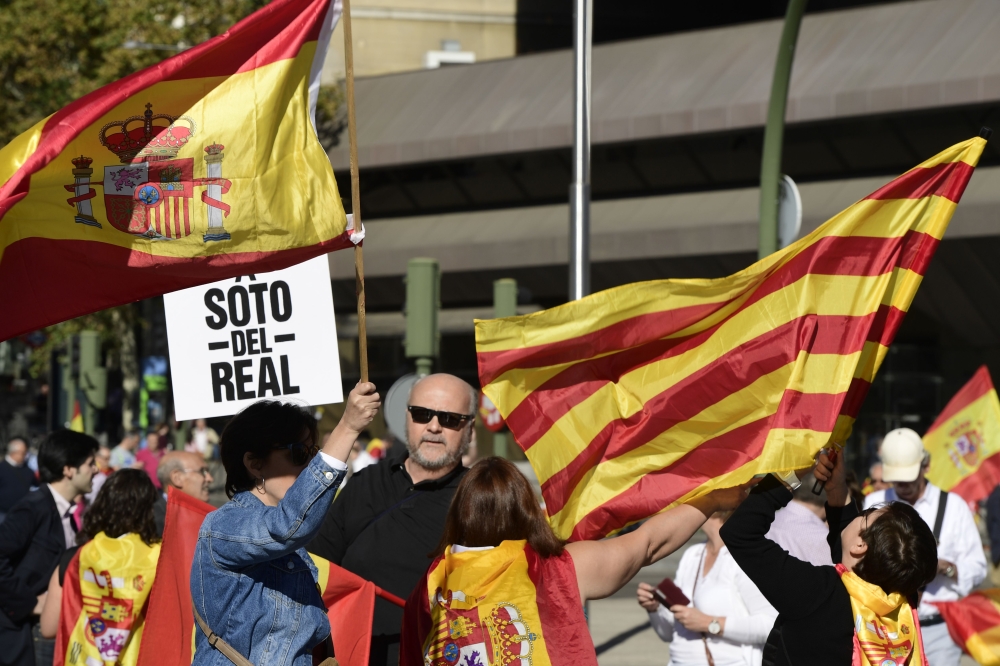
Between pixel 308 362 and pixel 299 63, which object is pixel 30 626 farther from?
pixel 299 63

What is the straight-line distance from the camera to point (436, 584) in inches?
160

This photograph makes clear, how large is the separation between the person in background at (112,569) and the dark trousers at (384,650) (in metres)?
1.43

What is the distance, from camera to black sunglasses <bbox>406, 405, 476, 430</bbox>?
16.9ft

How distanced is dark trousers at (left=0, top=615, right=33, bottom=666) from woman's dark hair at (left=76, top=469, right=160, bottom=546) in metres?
0.82

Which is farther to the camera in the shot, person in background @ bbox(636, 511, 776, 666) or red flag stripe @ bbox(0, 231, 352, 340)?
person in background @ bbox(636, 511, 776, 666)

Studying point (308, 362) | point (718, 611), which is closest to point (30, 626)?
point (308, 362)

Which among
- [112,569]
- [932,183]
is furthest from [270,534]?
[112,569]

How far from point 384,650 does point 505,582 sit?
1225 millimetres

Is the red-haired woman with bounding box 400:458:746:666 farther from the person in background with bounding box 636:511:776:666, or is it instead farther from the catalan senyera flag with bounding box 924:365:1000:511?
the catalan senyera flag with bounding box 924:365:1000:511

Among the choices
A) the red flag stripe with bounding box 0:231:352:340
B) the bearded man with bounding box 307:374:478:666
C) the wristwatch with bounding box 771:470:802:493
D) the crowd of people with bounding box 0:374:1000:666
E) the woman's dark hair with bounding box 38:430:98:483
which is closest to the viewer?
the crowd of people with bounding box 0:374:1000:666

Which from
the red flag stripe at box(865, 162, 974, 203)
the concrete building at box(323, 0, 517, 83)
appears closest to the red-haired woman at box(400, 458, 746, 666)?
the red flag stripe at box(865, 162, 974, 203)

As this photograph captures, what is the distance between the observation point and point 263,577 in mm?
3816

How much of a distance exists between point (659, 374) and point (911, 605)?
1209 mm

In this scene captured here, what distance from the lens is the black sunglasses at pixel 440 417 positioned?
5152 mm
